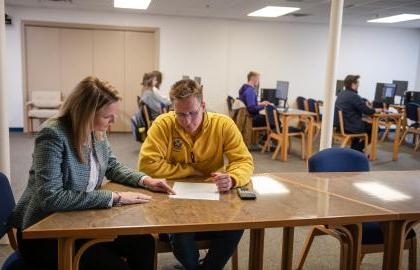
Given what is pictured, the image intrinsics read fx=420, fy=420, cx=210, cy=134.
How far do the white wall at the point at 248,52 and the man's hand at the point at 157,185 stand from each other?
660cm

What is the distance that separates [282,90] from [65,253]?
6.05 meters

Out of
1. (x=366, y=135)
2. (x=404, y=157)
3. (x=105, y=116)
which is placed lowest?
(x=404, y=157)

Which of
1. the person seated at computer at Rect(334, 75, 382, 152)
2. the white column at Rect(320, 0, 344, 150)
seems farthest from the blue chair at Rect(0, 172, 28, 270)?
the person seated at computer at Rect(334, 75, 382, 152)

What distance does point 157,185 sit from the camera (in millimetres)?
1918

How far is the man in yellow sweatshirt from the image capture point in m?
2.00

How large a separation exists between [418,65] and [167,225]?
981cm

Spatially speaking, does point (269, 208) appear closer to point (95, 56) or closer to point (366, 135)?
point (366, 135)

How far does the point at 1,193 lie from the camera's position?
5.82 feet

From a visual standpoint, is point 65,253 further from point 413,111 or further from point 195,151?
point 413,111

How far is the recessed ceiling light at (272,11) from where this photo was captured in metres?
7.14

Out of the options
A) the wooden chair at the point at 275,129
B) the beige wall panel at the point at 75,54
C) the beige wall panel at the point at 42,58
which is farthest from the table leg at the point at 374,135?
the beige wall panel at the point at 42,58

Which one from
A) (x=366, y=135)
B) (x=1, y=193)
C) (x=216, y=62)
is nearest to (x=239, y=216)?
(x=1, y=193)

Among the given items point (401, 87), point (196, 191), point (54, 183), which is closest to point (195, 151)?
point (196, 191)

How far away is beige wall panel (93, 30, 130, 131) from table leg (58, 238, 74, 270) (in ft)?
22.6
